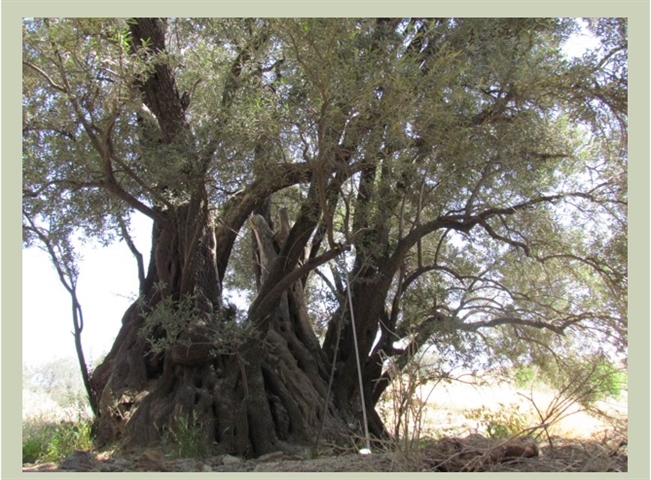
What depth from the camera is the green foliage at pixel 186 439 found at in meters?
6.46

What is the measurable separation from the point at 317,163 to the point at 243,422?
3308 mm

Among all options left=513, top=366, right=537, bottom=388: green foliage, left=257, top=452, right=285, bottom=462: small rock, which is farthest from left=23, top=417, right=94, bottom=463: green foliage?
left=513, top=366, right=537, bottom=388: green foliage

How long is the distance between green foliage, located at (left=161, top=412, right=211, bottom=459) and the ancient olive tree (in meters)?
0.13

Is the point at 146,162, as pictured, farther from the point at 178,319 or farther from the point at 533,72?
the point at 533,72

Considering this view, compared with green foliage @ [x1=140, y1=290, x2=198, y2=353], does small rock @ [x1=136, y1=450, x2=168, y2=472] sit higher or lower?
lower

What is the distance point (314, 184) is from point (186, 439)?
9.69ft

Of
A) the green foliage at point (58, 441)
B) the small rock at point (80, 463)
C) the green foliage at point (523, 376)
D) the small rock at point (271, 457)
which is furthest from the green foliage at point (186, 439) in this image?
the green foliage at point (523, 376)

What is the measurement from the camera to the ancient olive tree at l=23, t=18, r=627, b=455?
5.14 m

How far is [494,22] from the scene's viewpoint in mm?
6012

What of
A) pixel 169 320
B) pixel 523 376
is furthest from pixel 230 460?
pixel 523 376

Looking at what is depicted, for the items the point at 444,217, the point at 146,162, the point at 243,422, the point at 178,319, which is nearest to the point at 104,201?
the point at 146,162

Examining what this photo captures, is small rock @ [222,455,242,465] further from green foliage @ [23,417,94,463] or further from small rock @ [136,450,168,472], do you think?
green foliage @ [23,417,94,463]

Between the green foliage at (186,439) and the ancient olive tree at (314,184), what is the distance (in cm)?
13

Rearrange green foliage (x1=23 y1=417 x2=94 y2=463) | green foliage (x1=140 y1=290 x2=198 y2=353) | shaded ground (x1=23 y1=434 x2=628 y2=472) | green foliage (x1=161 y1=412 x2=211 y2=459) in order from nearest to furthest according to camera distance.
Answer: shaded ground (x1=23 y1=434 x2=628 y2=472) < green foliage (x1=140 y1=290 x2=198 y2=353) < green foliage (x1=161 y1=412 x2=211 y2=459) < green foliage (x1=23 y1=417 x2=94 y2=463)
